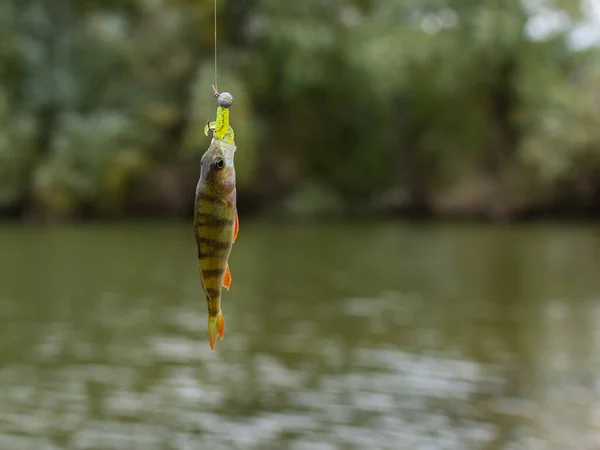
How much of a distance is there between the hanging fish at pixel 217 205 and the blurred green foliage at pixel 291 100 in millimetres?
36196

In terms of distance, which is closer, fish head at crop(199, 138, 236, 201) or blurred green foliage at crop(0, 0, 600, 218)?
fish head at crop(199, 138, 236, 201)

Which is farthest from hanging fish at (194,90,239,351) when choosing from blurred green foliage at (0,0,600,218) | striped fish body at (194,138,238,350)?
blurred green foliage at (0,0,600,218)

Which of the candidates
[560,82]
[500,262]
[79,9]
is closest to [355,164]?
[560,82]

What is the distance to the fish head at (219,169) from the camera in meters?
3.61

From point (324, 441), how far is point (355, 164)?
3688cm

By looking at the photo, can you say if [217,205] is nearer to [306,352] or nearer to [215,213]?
[215,213]

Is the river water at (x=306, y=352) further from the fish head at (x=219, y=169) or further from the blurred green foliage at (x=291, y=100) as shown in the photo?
the blurred green foliage at (x=291, y=100)

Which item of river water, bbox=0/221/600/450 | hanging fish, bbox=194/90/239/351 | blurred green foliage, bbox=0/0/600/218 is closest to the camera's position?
hanging fish, bbox=194/90/239/351

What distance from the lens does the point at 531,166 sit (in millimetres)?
41469

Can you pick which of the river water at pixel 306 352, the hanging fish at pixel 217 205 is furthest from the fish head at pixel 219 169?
the river water at pixel 306 352

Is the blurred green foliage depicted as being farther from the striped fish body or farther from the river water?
the striped fish body

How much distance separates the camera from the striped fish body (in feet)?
11.9

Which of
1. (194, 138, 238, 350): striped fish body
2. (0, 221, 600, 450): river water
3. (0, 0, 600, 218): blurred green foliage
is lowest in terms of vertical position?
(194, 138, 238, 350): striped fish body

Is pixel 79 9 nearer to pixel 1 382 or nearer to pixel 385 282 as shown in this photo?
pixel 385 282
